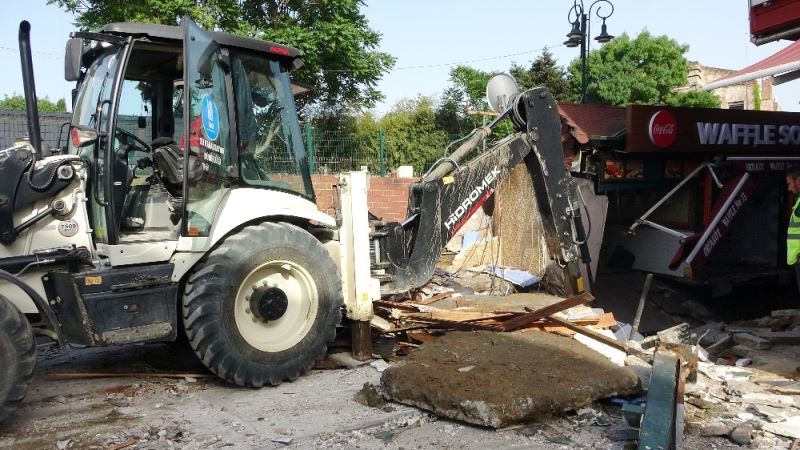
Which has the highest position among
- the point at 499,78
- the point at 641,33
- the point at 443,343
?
the point at 641,33

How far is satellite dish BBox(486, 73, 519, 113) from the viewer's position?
676 cm

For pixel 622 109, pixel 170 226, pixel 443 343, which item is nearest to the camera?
pixel 170 226

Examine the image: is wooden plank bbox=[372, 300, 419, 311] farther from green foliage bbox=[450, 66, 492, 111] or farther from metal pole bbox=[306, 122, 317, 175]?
green foliage bbox=[450, 66, 492, 111]

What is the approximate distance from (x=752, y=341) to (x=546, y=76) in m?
19.4

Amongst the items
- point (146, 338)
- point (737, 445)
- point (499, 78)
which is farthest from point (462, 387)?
point (499, 78)

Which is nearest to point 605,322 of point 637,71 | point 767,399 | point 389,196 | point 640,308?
point 640,308

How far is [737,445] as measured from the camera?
3986 mm

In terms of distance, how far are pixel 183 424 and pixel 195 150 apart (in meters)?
1.88

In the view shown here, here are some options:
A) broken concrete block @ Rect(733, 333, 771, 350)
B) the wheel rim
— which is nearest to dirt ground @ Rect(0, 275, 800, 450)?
the wheel rim

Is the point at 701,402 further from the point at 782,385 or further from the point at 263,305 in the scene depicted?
the point at 263,305

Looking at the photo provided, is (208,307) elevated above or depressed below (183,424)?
above

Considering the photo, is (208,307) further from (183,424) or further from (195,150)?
(195,150)

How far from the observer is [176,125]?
207 inches

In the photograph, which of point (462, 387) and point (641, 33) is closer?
point (462, 387)
